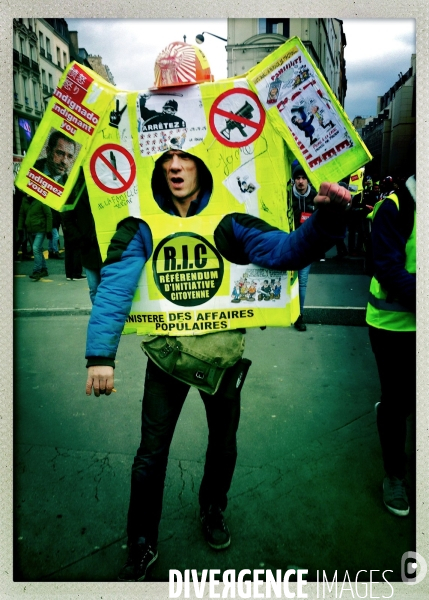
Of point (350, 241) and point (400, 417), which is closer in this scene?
point (400, 417)

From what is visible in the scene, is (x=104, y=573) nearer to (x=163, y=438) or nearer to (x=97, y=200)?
(x=163, y=438)

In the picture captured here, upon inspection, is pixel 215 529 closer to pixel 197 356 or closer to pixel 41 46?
pixel 197 356

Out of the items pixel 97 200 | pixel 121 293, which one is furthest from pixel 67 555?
pixel 97 200

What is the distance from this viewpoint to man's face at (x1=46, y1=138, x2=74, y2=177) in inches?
80.0

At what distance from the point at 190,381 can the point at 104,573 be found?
953 millimetres

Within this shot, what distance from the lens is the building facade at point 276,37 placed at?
6.89ft

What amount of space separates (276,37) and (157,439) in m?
1.71

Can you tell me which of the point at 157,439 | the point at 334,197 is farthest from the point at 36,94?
the point at 157,439

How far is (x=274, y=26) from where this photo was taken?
215cm

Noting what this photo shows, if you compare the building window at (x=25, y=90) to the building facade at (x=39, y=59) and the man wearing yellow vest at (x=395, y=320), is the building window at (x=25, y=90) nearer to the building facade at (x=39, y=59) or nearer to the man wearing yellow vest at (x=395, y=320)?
the building facade at (x=39, y=59)

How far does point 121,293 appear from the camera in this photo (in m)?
1.98

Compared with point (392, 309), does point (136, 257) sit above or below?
above

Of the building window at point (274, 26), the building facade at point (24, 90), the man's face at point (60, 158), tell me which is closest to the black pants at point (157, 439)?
the man's face at point (60, 158)

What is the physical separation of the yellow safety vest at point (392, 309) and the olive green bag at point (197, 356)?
77cm
